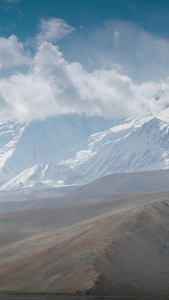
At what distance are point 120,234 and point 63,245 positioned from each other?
18.4 m

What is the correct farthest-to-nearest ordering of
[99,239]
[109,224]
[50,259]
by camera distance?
[109,224], [99,239], [50,259]

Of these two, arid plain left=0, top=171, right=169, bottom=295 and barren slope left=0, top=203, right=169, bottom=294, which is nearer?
arid plain left=0, top=171, right=169, bottom=295

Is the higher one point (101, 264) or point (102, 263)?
point (102, 263)

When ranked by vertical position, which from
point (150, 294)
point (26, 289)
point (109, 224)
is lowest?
point (150, 294)

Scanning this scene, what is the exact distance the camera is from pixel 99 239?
173875 mm

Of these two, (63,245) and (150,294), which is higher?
(63,245)

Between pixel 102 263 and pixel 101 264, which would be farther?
Result: pixel 102 263

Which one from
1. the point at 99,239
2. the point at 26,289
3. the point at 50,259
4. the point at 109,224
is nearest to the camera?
the point at 26,289

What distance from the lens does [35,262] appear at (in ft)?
529

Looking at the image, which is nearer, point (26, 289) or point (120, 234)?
point (26, 289)

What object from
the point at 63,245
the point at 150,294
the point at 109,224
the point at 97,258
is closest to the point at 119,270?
the point at 97,258

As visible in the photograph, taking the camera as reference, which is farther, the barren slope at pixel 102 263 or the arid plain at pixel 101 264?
the barren slope at pixel 102 263

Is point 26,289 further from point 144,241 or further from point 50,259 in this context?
point 144,241

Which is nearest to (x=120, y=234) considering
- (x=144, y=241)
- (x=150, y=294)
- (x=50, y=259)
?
(x=144, y=241)
